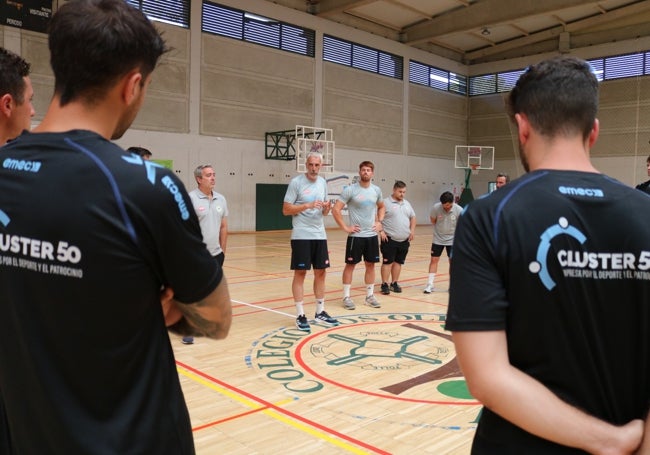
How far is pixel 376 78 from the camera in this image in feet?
82.4

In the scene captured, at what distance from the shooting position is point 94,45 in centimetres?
127

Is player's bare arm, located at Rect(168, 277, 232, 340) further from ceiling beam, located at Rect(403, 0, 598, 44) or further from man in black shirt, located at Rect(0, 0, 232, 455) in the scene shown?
ceiling beam, located at Rect(403, 0, 598, 44)

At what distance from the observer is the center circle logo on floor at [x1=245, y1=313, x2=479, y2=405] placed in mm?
4582

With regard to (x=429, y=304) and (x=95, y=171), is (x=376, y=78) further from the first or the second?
(x=95, y=171)

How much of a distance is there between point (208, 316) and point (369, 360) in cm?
415

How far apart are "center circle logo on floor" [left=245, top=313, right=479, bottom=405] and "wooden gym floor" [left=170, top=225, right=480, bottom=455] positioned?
0.01 metres

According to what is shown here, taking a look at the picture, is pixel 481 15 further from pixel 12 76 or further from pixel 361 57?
pixel 12 76

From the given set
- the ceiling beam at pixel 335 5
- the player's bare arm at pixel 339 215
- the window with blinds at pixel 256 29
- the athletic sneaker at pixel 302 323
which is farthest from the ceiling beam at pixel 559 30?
the athletic sneaker at pixel 302 323

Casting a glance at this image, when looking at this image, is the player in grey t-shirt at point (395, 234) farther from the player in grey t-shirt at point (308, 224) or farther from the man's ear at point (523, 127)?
the man's ear at point (523, 127)

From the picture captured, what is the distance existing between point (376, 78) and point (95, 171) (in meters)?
25.0

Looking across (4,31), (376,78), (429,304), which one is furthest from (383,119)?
(429,304)

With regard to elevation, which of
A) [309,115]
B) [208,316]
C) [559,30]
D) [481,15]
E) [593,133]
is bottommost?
[208,316]

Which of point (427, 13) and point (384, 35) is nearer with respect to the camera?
point (427, 13)

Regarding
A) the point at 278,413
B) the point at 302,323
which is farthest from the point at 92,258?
the point at 302,323
